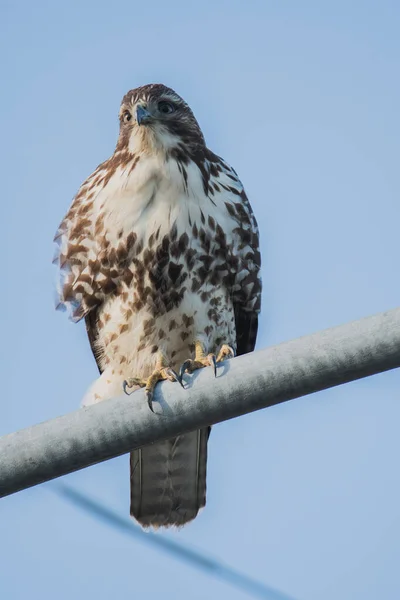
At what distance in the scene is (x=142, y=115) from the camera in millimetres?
5480

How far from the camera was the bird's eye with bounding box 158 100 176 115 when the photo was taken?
18.4 ft

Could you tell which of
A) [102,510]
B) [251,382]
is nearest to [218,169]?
[102,510]

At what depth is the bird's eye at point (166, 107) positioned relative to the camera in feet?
18.4

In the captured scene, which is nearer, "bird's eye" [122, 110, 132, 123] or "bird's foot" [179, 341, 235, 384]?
"bird's foot" [179, 341, 235, 384]

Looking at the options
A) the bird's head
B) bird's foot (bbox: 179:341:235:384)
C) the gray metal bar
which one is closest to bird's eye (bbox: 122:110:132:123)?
the bird's head

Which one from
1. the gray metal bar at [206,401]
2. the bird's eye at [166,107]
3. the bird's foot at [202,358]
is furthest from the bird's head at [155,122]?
the gray metal bar at [206,401]

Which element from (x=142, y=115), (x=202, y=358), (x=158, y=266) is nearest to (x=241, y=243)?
(x=158, y=266)

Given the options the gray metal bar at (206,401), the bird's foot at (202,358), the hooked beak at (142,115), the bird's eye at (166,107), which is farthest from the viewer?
the bird's eye at (166,107)

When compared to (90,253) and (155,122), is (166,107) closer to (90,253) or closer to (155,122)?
(155,122)

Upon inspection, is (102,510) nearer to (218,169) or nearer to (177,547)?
(177,547)

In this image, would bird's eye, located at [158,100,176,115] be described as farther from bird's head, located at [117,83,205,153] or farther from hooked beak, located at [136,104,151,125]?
hooked beak, located at [136,104,151,125]

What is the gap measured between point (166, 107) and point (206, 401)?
10.5ft

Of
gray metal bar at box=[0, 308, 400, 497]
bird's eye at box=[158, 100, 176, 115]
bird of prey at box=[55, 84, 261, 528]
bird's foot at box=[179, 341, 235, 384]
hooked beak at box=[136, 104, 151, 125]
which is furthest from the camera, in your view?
bird's eye at box=[158, 100, 176, 115]

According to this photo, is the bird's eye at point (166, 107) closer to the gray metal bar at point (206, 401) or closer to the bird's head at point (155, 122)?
the bird's head at point (155, 122)
